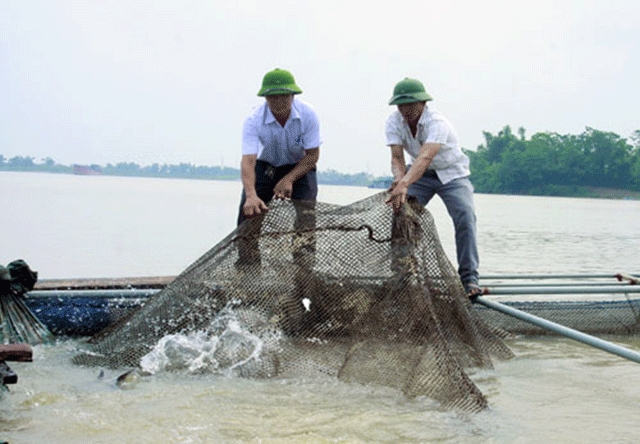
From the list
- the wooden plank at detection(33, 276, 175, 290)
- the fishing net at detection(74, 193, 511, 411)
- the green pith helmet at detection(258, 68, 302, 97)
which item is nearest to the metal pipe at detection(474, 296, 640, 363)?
the fishing net at detection(74, 193, 511, 411)

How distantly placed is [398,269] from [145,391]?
168 centimetres

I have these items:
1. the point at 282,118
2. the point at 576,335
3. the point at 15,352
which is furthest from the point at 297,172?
the point at 15,352

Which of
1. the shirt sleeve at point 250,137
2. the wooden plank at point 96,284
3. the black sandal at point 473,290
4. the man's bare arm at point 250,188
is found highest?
the shirt sleeve at point 250,137

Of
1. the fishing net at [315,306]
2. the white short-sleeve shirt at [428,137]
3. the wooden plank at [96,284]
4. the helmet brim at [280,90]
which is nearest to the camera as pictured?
the fishing net at [315,306]

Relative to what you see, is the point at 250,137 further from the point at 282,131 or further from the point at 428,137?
the point at 428,137

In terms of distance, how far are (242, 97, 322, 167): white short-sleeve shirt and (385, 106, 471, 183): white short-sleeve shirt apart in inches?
23.0

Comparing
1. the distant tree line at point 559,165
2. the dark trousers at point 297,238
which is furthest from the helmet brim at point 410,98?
the distant tree line at point 559,165

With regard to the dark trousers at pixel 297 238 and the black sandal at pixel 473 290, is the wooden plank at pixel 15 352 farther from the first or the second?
the black sandal at pixel 473 290

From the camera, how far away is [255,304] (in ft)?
16.1

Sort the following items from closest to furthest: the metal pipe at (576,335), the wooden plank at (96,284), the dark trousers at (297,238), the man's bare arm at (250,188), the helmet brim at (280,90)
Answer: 1. the metal pipe at (576,335)
2. the dark trousers at (297,238)
3. the man's bare arm at (250,188)
4. the helmet brim at (280,90)
5. the wooden plank at (96,284)

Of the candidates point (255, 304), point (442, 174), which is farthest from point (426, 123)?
point (255, 304)

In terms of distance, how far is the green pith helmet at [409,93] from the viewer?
554 centimetres

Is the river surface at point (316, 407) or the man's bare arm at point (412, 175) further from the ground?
the man's bare arm at point (412, 175)

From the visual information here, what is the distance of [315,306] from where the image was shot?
4.93 meters
